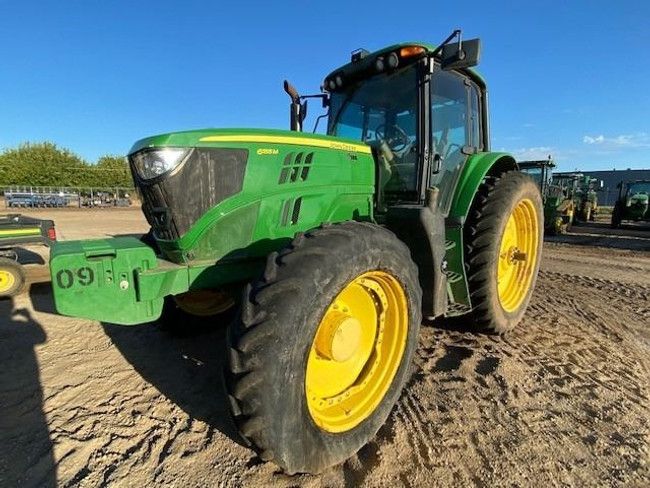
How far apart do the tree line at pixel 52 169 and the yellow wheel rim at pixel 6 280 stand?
4745 centimetres

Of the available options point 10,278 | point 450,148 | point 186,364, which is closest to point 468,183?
point 450,148

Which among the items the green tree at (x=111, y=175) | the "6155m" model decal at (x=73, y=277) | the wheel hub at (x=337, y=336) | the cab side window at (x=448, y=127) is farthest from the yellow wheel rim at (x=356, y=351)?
the green tree at (x=111, y=175)

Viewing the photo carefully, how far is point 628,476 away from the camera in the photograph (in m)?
2.01

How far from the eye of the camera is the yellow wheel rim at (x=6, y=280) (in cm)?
574

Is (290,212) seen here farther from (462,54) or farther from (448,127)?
(448,127)

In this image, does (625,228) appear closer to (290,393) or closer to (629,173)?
(290,393)

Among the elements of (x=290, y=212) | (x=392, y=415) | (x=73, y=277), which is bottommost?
(x=392, y=415)

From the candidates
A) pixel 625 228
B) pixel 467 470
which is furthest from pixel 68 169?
pixel 467 470

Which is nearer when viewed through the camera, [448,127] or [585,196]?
[448,127]

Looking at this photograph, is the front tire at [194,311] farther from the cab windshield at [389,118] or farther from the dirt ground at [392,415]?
the cab windshield at [389,118]

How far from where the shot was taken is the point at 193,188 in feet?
7.37

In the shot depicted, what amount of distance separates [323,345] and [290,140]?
4.17 ft

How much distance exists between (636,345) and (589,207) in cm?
1955

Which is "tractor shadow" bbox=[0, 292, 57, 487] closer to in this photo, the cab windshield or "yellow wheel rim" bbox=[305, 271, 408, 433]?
"yellow wheel rim" bbox=[305, 271, 408, 433]
